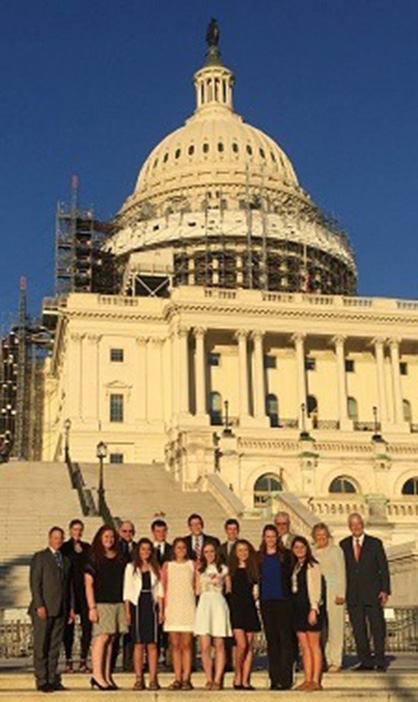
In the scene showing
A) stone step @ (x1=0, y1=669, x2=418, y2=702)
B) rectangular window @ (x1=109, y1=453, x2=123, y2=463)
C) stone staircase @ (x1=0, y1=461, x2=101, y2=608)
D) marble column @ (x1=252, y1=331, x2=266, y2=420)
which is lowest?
stone step @ (x1=0, y1=669, x2=418, y2=702)

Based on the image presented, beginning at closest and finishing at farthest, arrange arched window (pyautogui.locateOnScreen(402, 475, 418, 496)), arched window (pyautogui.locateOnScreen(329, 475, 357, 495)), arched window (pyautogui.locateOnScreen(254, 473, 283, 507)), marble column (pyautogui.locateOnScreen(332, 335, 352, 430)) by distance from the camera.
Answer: arched window (pyautogui.locateOnScreen(254, 473, 283, 507))
arched window (pyautogui.locateOnScreen(329, 475, 357, 495))
arched window (pyautogui.locateOnScreen(402, 475, 418, 496))
marble column (pyautogui.locateOnScreen(332, 335, 352, 430))

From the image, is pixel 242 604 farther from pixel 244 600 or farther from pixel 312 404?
pixel 312 404

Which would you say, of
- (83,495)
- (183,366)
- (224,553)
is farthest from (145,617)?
(183,366)

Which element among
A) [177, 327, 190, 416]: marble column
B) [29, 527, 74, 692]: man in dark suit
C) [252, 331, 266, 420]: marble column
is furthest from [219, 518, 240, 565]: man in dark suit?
[252, 331, 266, 420]: marble column

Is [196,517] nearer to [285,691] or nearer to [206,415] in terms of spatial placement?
[285,691]

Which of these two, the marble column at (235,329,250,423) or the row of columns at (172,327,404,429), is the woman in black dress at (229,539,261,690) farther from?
the marble column at (235,329,250,423)

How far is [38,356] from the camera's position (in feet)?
319

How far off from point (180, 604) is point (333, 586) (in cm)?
260

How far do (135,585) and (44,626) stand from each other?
130 cm

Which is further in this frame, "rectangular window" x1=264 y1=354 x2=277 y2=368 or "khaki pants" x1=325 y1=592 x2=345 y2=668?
"rectangular window" x1=264 y1=354 x2=277 y2=368

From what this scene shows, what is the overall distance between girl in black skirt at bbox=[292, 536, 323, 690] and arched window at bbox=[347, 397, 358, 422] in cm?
5612

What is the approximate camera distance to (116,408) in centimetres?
6800

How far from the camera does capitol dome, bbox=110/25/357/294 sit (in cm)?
8812

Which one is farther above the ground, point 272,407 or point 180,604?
point 272,407
